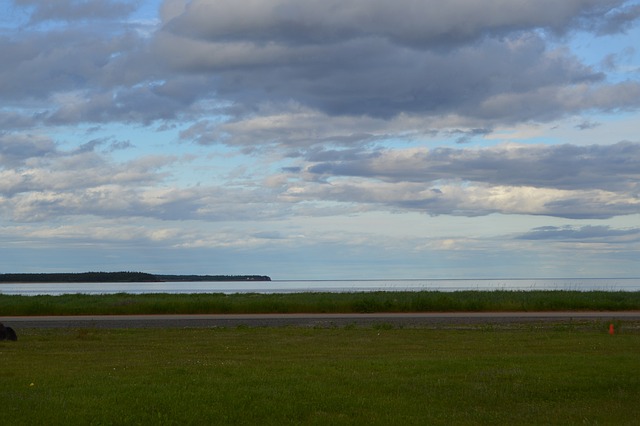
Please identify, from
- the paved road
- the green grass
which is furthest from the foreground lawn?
the green grass

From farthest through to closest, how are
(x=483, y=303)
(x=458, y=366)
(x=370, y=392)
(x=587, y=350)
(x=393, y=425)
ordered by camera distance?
(x=483, y=303), (x=587, y=350), (x=458, y=366), (x=370, y=392), (x=393, y=425)

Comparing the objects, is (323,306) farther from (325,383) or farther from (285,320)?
(325,383)

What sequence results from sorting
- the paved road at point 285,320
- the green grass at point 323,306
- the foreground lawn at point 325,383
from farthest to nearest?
the green grass at point 323,306 → the paved road at point 285,320 → the foreground lawn at point 325,383

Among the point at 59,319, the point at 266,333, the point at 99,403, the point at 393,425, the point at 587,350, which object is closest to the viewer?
the point at 393,425

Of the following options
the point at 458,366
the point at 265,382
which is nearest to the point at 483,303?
the point at 458,366

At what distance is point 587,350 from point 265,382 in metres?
9.49

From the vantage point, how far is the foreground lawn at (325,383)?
38.7 feet

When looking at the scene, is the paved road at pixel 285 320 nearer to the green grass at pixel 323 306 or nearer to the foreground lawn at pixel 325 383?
the green grass at pixel 323 306

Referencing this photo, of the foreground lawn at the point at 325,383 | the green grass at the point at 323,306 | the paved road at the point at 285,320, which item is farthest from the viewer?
the green grass at the point at 323,306

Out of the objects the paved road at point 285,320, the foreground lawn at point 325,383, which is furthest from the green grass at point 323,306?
the foreground lawn at point 325,383

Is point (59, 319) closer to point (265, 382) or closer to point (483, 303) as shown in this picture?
point (483, 303)

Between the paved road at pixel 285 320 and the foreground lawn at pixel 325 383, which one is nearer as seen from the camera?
the foreground lawn at pixel 325 383

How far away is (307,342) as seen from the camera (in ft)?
76.4

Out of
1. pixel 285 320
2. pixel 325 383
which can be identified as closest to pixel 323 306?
pixel 285 320
